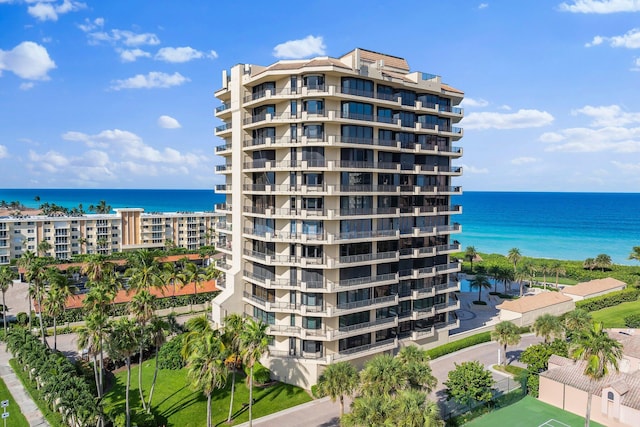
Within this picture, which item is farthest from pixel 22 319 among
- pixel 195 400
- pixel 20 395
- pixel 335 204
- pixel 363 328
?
pixel 335 204

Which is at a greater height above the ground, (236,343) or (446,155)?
(446,155)

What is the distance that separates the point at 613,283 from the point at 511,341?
181 ft

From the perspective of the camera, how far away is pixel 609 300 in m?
79.9

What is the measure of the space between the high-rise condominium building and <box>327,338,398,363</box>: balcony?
13 centimetres

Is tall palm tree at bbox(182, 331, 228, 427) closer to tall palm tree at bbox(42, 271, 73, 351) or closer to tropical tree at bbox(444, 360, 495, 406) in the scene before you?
tropical tree at bbox(444, 360, 495, 406)

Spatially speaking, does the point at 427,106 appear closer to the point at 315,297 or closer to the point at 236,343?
the point at 315,297

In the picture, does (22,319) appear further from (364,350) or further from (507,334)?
(507,334)

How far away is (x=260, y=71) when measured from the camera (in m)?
52.1

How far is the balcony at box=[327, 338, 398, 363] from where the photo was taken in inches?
1865

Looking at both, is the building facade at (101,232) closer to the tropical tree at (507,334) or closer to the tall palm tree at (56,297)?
the tall palm tree at (56,297)

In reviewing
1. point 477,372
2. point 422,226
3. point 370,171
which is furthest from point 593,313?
point 370,171

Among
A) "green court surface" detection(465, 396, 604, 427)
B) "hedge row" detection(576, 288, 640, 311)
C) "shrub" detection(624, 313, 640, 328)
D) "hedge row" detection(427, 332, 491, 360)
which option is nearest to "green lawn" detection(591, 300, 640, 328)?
"hedge row" detection(576, 288, 640, 311)

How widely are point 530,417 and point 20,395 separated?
5529 centimetres

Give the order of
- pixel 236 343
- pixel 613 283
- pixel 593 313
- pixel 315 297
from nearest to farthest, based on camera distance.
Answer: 1. pixel 236 343
2. pixel 315 297
3. pixel 593 313
4. pixel 613 283
